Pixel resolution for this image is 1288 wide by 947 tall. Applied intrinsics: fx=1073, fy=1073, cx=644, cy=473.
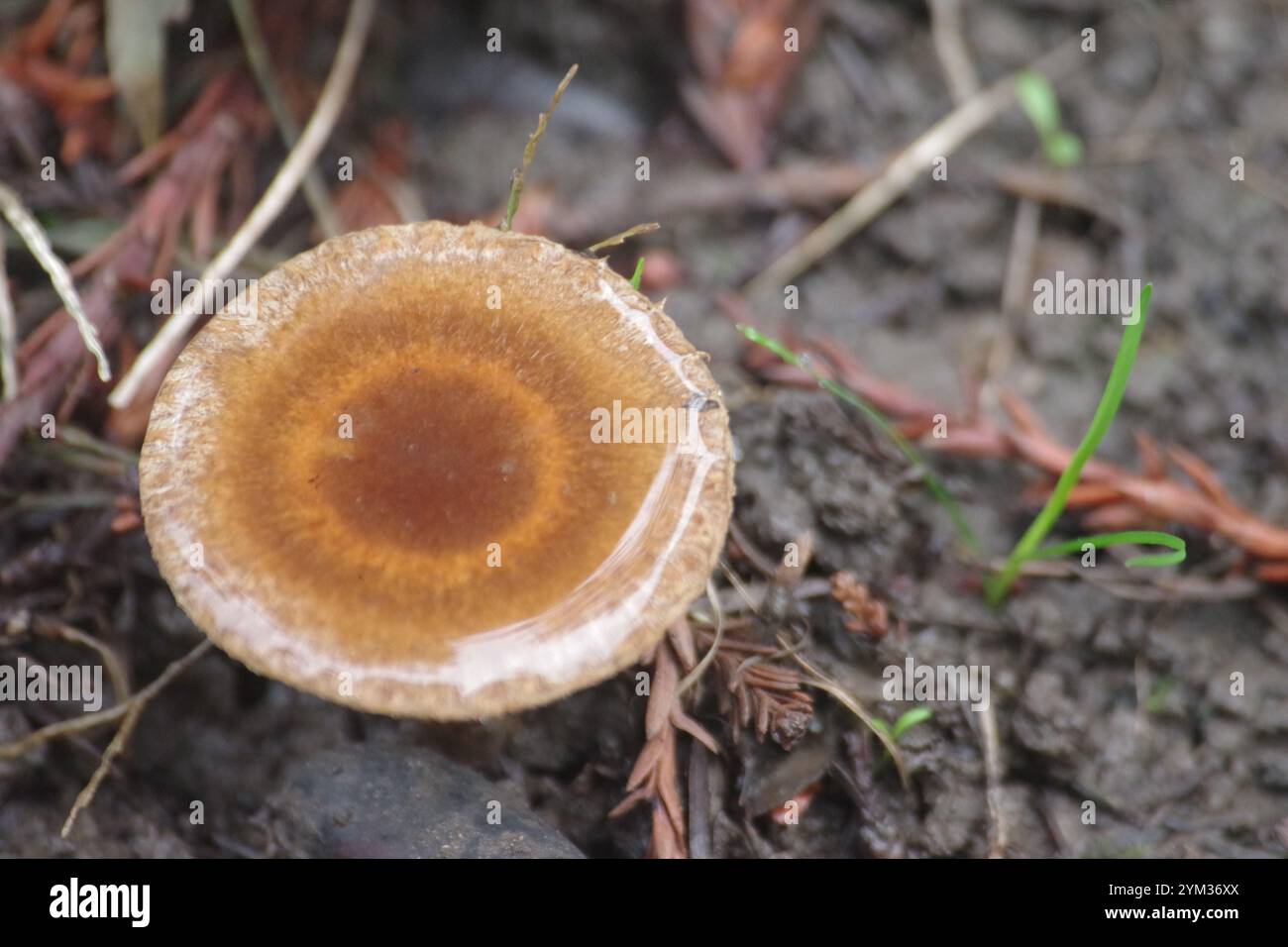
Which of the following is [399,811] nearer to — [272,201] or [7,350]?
[7,350]

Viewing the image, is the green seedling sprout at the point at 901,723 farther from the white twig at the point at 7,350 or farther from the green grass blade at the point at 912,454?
the white twig at the point at 7,350

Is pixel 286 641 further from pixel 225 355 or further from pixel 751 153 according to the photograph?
pixel 751 153

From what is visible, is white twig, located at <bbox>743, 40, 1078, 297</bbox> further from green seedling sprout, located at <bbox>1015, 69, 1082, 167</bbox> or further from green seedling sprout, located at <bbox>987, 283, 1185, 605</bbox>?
green seedling sprout, located at <bbox>987, 283, 1185, 605</bbox>

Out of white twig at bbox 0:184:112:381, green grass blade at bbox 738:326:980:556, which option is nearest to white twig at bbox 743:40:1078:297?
green grass blade at bbox 738:326:980:556

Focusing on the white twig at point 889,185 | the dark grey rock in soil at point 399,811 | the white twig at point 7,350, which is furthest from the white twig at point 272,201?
the white twig at point 889,185

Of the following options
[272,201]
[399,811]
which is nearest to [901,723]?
[399,811]
